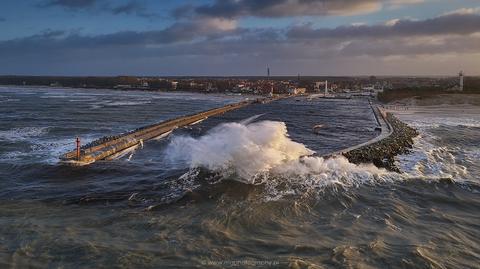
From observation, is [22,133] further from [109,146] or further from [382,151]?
[382,151]

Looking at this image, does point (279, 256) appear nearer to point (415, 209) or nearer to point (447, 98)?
point (415, 209)

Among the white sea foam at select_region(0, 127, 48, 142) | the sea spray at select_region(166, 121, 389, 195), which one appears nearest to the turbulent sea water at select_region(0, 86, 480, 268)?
the sea spray at select_region(166, 121, 389, 195)

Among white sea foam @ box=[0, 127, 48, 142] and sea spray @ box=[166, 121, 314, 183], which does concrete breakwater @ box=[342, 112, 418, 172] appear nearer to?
sea spray @ box=[166, 121, 314, 183]

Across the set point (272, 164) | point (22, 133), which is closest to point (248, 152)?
point (272, 164)

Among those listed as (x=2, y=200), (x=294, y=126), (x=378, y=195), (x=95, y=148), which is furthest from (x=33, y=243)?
(x=294, y=126)

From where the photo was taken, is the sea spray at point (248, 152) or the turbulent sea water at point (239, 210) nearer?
the turbulent sea water at point (239, 210)

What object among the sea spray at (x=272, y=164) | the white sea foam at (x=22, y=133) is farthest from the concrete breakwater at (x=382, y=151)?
the white sea foam at (x=22, y=133)

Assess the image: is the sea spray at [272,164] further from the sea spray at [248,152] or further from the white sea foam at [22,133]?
the white sea foam at [22,133]
